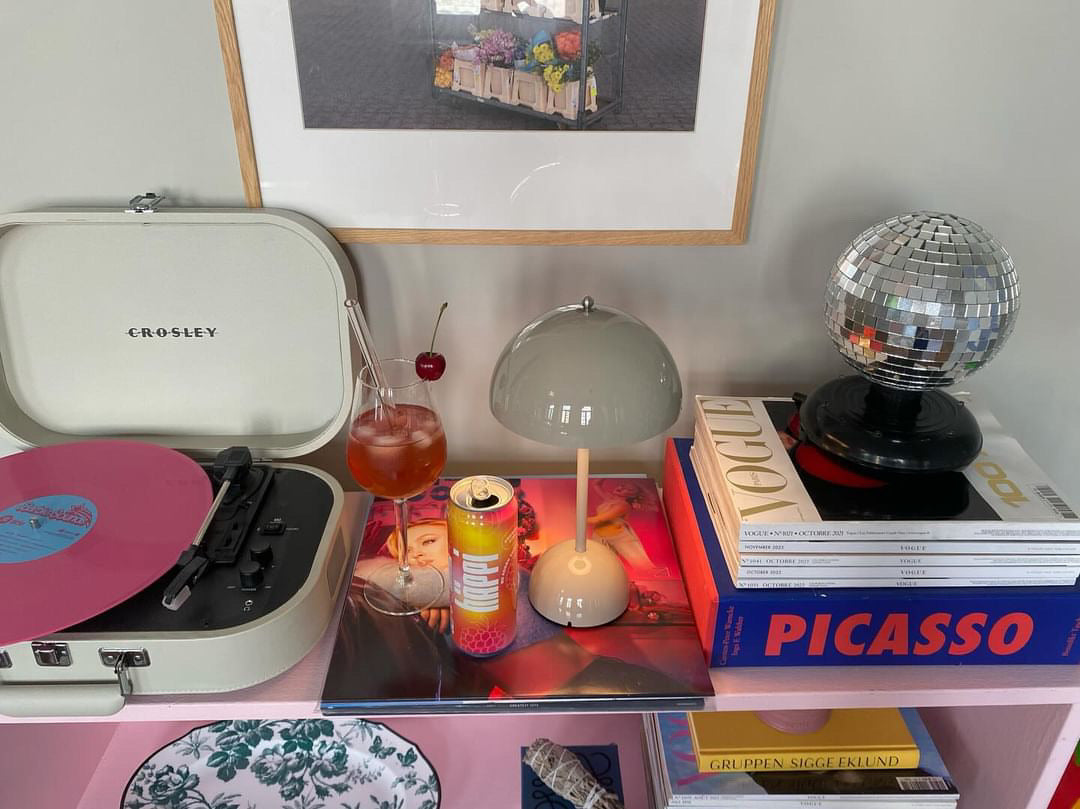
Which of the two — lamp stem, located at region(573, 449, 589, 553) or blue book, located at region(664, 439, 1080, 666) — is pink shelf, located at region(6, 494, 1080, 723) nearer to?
blue book, located at region(664, 439, 1080, 666)

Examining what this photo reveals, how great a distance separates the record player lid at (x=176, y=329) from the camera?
986 mm

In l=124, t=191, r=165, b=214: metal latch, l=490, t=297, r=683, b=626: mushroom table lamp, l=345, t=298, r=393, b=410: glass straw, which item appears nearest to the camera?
l=490, t=297, r=683, b=626: mushroom table lamp

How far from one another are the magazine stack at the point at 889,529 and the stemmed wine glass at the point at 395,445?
0.31 meters

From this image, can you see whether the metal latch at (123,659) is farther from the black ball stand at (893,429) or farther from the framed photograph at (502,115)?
the black ball stand at (893,429)

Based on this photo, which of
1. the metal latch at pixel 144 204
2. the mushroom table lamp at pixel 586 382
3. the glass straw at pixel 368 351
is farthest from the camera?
the metal latch at pixel 144 204

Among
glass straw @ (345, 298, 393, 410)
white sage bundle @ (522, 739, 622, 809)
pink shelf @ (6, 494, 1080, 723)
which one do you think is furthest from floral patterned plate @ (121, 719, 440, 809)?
glass straw @ (345, 298, 393, 410)

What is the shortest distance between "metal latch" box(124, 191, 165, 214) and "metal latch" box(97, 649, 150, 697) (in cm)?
48

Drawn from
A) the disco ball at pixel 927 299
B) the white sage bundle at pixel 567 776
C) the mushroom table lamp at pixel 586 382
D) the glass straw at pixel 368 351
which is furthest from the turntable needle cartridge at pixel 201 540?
the disco ball at pixel 927 299

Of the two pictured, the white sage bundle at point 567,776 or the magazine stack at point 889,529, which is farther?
the white sage bundle at point 567,776

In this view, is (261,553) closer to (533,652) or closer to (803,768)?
(533,652)

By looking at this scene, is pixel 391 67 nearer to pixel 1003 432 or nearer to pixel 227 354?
pixel 227 354

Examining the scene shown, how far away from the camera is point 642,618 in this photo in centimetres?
91

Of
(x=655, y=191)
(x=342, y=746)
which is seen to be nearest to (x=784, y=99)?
(x=655, y=191)

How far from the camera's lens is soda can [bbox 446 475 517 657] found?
81cm
